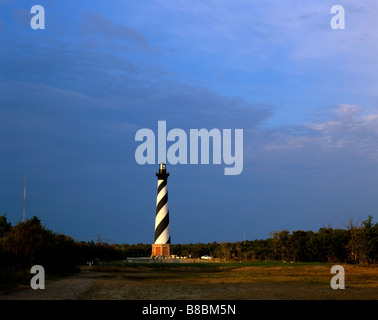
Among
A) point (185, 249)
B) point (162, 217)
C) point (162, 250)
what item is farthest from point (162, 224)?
point (185, 249)

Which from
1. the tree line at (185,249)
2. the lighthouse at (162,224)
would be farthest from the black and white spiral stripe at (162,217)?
the tree line at (185,249)

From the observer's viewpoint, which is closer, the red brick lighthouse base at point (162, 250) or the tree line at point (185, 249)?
the tree line at point (185, 249)

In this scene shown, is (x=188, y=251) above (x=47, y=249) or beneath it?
beneath

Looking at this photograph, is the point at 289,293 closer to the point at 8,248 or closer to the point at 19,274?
the point at 19,274

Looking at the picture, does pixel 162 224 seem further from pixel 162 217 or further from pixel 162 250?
pixel 162 250

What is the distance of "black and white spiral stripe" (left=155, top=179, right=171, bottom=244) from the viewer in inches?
2010

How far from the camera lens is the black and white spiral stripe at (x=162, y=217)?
168ft

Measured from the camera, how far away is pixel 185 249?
6962cm

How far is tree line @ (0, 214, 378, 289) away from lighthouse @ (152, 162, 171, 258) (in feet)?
17.1

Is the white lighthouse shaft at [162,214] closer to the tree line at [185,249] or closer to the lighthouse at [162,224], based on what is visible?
the lighthouse at [162,224]
